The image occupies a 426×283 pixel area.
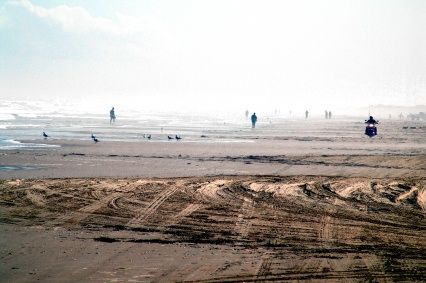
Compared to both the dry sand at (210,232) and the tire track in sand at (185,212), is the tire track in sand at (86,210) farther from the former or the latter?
the tire track in sand at (185,212)

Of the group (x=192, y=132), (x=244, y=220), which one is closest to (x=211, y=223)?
(x=244, y=220)

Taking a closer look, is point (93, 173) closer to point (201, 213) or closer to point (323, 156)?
point (201, 213)

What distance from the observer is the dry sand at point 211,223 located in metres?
6.54

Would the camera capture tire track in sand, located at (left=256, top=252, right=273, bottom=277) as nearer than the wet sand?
Yes

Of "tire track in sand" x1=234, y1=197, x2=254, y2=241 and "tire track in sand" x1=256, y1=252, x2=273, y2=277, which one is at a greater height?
"tire track in sand" x1=234, y1=197, x2=254, y2=241

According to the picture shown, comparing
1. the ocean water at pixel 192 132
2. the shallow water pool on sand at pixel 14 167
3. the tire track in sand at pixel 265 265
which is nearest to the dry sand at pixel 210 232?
the tire track in sand at pixel 265 265

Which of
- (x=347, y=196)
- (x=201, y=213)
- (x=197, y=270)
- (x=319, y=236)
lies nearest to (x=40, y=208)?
(x=201, y=213)

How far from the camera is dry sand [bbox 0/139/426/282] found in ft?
21.4

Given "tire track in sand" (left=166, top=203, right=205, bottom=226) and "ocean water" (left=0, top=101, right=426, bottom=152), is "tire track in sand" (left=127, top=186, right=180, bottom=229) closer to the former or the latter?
"tire track in sand" (left=166, top=203, right=205, bottom=226)

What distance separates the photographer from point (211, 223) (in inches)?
357

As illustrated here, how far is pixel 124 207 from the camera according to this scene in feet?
34.3

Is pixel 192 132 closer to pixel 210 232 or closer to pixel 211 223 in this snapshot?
pixel 211 223

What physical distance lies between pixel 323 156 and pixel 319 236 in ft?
45.9

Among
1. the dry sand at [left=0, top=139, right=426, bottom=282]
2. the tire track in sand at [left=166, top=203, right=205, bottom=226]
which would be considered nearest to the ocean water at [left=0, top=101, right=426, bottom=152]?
the dry sand at [left=0, top=139, right=426, bottom=282]
